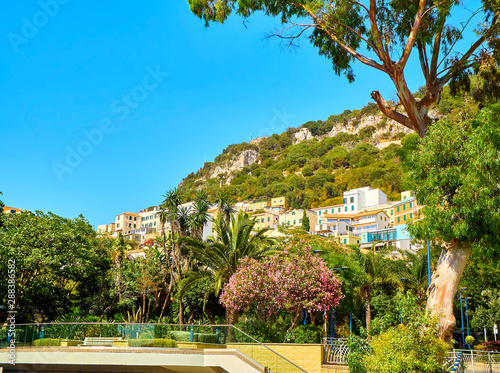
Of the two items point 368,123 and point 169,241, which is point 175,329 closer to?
point 169,241

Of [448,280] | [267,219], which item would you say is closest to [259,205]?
[267,219]

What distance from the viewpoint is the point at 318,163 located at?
15525 cm

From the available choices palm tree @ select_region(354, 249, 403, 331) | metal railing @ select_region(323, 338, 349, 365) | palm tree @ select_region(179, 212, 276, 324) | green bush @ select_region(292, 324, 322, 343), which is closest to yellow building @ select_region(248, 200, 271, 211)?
palm tree @ select_region(354, 249, 403, 331)

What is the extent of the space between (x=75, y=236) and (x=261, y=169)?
13780cm

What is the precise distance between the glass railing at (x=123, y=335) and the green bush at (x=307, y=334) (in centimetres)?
640

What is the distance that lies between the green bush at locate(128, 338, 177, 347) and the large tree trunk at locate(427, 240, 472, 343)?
9.66 m

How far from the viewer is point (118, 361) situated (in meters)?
17.9

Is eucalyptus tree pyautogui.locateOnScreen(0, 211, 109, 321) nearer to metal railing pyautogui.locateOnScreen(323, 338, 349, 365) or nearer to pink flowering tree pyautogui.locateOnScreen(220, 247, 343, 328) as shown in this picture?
pink flowering tree pyautogui.locateOnScreen(220, 247, 343, 328)

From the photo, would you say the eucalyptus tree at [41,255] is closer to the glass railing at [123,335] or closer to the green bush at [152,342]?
the glass railing at [123,335]

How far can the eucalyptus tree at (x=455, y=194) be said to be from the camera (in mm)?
14359

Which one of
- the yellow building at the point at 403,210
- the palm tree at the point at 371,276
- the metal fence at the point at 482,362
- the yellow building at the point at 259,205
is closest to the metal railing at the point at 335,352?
the metal fence at the point at 482,362

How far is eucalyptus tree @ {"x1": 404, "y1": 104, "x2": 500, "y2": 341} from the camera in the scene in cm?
1436

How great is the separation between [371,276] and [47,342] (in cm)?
2502

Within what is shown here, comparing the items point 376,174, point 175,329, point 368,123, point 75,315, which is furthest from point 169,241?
point 368,123
